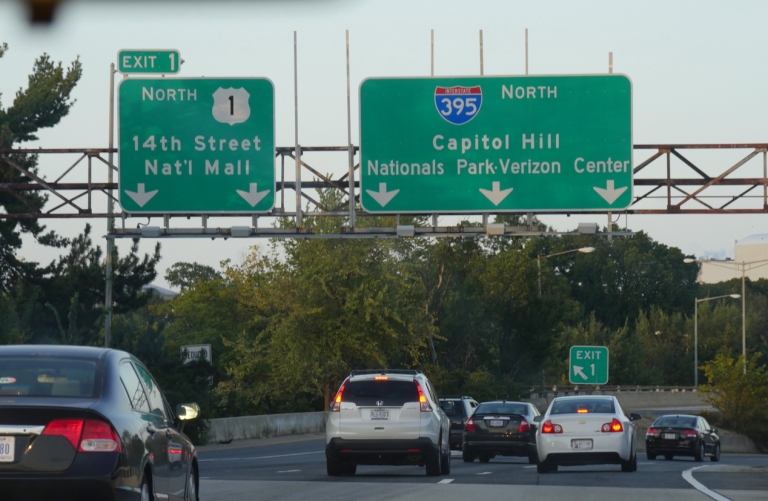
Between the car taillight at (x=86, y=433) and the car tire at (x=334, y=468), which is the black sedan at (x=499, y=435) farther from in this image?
the car taillight at (x=86, y=433)

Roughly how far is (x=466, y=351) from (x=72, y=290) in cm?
3153

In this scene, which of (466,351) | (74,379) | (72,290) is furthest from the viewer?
(466,351)

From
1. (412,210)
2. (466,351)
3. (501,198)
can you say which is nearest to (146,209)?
(412,210)

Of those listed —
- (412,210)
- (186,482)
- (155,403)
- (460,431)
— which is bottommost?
(460,431)

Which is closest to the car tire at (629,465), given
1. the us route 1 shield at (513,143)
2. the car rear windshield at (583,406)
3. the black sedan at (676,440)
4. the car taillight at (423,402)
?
the car rear windshield at (583,406)

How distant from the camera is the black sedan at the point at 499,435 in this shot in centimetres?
2823

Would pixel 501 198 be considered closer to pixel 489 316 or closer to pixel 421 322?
pixel 421 322

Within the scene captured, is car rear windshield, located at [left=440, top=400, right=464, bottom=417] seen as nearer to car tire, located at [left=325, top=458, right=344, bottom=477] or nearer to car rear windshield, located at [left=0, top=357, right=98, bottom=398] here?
car tire, located at [left=325, top=458, right=344, bottom=477]

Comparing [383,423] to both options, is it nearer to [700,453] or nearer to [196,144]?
[196,144]

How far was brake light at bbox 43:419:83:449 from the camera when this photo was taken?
829cm

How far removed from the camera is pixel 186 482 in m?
11.2

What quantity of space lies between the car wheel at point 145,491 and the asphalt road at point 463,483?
5.73m

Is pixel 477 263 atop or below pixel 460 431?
atop

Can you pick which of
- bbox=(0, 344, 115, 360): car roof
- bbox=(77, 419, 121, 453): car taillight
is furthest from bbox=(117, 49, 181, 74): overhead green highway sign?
bbox=(77, 419, 121, 453): car taillight
